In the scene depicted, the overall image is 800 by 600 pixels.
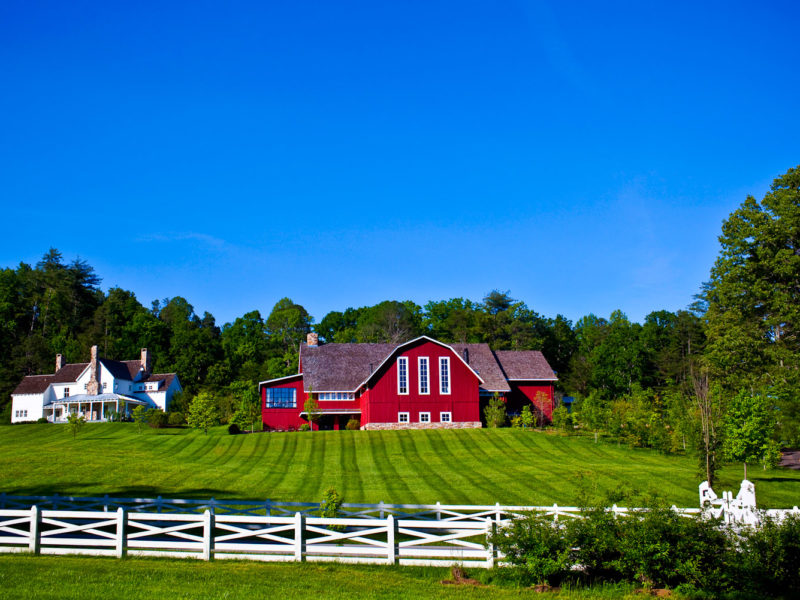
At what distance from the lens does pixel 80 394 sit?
2731 inches

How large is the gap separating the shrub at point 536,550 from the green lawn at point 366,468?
24.8 feet

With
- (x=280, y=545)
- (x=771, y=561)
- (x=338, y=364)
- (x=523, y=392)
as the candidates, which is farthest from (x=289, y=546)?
(x=523, y=392)

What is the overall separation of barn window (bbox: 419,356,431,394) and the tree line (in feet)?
34.6

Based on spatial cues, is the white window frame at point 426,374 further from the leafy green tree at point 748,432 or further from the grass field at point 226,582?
the grass field at point 226,582

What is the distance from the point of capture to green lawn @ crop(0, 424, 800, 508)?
86.7ft

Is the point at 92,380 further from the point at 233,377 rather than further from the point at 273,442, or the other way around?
the point at 273,442

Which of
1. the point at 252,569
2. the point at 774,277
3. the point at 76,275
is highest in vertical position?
the point at 76,275

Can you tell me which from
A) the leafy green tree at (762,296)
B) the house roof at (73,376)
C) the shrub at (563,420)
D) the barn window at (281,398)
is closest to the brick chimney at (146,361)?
the house roof at (73,376)

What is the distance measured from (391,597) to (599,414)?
3358 centimetres

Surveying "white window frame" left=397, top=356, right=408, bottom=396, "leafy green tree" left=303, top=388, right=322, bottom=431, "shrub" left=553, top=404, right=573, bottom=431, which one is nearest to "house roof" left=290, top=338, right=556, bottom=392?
"leafy green tree" left=303, top=388, right=322, bottom=431

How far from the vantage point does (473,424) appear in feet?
156

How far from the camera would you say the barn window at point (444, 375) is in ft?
157

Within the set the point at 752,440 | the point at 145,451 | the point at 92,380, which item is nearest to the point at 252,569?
the point at 752,440

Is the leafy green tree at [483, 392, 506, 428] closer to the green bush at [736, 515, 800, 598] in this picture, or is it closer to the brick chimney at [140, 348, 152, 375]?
the green bush at [736, 515, 800, 598]
